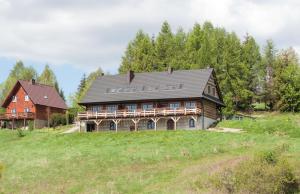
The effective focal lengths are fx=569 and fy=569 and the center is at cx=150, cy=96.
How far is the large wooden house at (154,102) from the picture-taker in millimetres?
66688

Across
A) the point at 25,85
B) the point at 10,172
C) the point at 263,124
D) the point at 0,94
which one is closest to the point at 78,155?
the point at 10,172

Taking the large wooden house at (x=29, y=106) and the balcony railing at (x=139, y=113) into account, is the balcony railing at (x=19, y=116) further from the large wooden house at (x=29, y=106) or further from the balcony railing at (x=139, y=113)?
the balcony railing at (x=139, y=113)

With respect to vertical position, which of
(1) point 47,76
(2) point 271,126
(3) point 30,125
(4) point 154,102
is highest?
(1) point 47,76

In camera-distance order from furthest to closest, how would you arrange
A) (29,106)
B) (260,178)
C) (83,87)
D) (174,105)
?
(83,87) → (29,106) → (174,105) → (260,178)

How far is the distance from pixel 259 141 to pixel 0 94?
243ft

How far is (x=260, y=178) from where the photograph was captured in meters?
31.0

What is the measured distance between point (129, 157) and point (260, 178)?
17.5 m

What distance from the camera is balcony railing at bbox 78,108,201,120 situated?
65562 mm

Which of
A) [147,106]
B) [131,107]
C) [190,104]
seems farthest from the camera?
[131,107]

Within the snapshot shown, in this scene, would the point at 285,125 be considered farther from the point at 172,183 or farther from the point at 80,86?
the point at 80,86

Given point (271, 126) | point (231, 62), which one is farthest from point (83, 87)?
point (271, 126)

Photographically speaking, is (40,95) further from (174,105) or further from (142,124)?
(174,105)

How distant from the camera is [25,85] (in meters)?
85.0

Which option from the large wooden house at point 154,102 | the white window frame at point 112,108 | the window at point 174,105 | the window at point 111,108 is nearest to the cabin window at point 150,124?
the large wooden house at point 154,102
